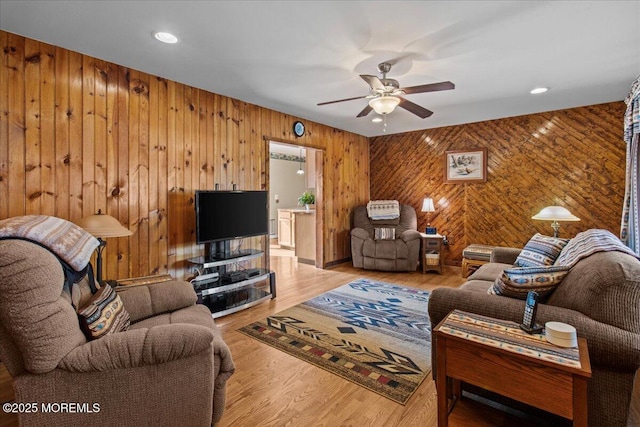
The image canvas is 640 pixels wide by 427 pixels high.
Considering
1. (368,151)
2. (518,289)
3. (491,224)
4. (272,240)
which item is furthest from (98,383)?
(272,240)

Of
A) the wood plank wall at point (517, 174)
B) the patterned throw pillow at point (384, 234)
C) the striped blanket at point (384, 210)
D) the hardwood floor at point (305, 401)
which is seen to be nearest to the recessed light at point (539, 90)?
the wood plank wall at point (517, 174)

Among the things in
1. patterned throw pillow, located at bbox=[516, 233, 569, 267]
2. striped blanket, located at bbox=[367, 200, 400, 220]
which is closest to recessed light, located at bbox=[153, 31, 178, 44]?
patterned throw pillow, located at bbox=[516, 233, 569, 267]

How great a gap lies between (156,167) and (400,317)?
2.95 meters

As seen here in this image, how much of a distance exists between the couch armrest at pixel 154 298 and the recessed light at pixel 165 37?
186 centimetres

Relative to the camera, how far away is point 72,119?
8.45ft

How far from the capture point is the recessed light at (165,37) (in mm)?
2279

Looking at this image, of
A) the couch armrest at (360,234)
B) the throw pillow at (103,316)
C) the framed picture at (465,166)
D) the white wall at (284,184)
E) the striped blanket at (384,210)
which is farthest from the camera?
the white wall at (284,184)

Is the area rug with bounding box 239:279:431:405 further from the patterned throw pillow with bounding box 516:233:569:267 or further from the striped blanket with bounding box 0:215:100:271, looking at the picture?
the striped blanket with bounding box 0:215:100:271

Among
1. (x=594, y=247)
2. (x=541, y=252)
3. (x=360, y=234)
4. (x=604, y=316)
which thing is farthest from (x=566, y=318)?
(x=360, y=234)

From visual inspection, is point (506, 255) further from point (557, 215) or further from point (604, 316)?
point (604, 316)

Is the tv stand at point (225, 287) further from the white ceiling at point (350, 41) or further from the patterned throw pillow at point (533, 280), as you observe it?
the patterned throw pillow at point (533, 280)

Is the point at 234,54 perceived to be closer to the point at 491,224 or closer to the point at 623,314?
the point at 623,314

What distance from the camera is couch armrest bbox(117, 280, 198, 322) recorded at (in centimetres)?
193

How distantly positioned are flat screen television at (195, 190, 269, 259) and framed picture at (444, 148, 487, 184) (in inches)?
136
